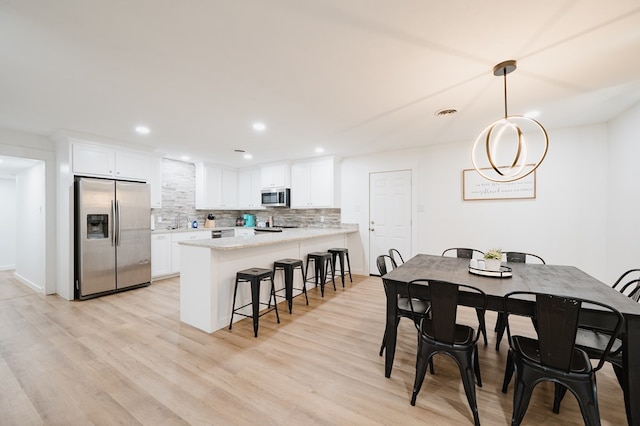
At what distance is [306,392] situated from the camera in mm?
1944

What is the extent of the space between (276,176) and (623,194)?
558cm

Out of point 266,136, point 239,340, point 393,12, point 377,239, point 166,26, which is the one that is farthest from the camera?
point 377,239

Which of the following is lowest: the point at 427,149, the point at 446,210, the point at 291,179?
the point at 446,210

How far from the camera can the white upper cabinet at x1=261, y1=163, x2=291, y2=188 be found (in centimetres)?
597

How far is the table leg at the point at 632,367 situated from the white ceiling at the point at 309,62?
1873 millimetres

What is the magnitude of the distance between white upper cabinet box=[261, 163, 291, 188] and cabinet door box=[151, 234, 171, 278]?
2.38 metres

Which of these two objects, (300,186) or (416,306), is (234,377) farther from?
(300,186)

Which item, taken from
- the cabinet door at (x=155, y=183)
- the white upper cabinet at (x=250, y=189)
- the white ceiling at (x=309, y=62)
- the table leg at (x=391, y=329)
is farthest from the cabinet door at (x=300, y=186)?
the table leg at (x=391, y=329)

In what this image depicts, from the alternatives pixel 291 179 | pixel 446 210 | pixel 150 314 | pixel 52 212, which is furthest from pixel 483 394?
pixel 52 212

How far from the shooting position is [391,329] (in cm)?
211

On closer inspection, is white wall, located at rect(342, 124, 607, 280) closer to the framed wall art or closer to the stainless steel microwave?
the framed wall art

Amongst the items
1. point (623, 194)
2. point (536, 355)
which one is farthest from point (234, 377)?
point (623, 194)

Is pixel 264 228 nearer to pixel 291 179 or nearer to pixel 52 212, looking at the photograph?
pixel 291 179

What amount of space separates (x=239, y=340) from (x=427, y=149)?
14.2 feet
